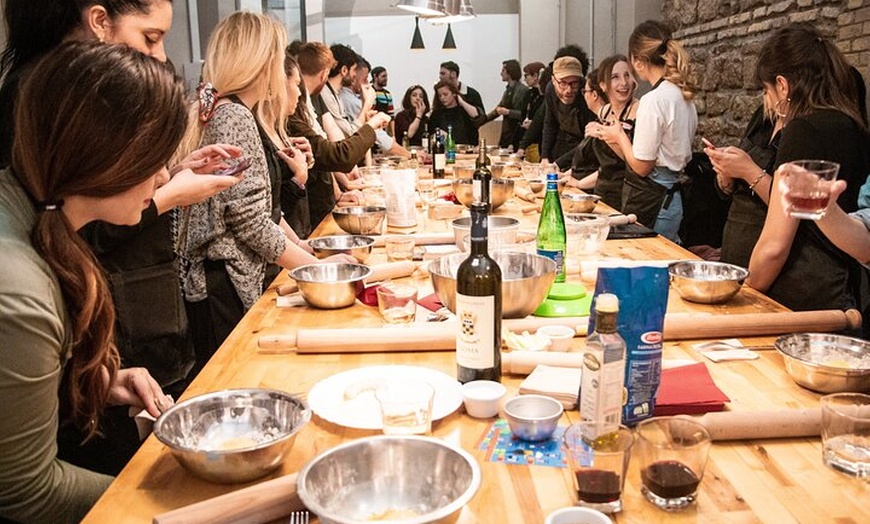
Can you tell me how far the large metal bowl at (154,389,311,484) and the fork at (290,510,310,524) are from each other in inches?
4.8

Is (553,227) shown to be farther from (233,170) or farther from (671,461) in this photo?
(671,461)

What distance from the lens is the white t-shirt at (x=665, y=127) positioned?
4125mm

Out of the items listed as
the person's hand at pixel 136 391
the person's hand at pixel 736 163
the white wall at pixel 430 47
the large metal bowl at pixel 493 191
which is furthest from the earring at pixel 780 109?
the white wall at pixel 430 47

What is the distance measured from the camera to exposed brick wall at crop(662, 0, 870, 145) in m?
4.13

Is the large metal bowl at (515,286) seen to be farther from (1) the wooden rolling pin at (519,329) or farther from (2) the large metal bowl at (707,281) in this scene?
(2) the large metal bowl at (707,281)

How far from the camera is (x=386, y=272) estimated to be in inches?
94.0

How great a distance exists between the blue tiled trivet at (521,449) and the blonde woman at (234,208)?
1160 millimetres

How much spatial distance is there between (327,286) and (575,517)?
3.98 feet

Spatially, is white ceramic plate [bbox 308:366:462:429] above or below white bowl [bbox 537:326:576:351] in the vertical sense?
below

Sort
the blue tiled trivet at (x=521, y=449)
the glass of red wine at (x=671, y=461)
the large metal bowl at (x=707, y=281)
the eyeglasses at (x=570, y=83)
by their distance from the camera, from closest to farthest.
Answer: the glass of red wine at (x=671, y=461) < the blue tiled trivet at (x=521, y=449) < the large metal bowl at (x=707, y=281) < the eyeglasses at (x=570, y=83)

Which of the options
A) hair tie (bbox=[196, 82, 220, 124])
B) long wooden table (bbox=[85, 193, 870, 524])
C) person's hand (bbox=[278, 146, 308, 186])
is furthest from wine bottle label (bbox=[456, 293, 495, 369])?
person's hand (bbox=[278, 146, 308, 186])

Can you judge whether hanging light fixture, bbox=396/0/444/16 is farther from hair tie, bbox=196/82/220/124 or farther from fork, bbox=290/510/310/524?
fork, bbox=290/510/310/524

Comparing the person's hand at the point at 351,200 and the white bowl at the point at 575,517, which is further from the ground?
the person's hand at the point at 351,200

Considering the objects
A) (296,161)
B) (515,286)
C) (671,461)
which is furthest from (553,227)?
(296,161)
